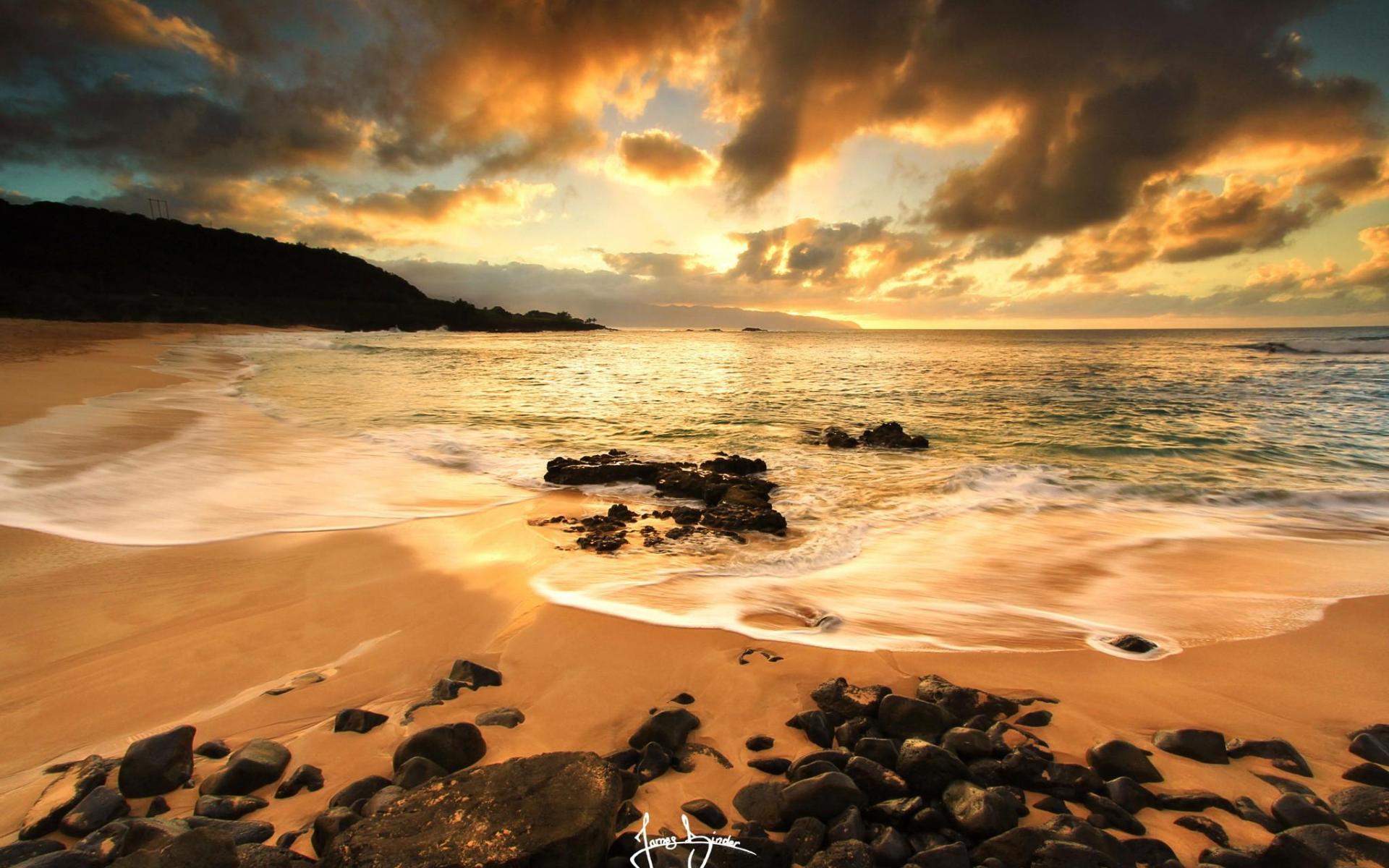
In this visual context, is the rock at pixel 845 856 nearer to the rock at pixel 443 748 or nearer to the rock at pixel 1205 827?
the rock at pixel 1205 827

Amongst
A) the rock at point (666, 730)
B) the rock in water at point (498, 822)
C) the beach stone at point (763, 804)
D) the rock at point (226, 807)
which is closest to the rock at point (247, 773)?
the rock at point (226, 807)

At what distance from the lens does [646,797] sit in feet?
8.18

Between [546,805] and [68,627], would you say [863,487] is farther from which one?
[68,627]

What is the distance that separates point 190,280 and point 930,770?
12707 centimetres

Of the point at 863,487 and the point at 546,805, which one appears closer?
the point at 546,805

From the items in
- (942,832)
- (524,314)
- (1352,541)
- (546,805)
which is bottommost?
(1352,541)

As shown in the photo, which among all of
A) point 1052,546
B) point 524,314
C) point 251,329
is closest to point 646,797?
point 1052,546

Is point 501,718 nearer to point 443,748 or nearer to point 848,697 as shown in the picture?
point 443,748

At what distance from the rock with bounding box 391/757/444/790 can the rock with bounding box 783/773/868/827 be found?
4.71 feet

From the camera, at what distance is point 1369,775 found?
267 cm

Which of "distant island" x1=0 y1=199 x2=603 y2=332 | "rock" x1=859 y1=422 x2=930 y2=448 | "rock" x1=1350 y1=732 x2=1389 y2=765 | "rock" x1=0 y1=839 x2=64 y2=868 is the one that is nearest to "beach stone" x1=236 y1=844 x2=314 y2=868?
"rock" x1=0 y1=839 x2=64 y2=868

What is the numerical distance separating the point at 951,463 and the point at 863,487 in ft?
10.0

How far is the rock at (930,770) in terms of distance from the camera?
8.09 feet

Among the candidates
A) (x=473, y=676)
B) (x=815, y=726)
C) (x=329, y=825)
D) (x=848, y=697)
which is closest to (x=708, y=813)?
(x=815, y=726)
